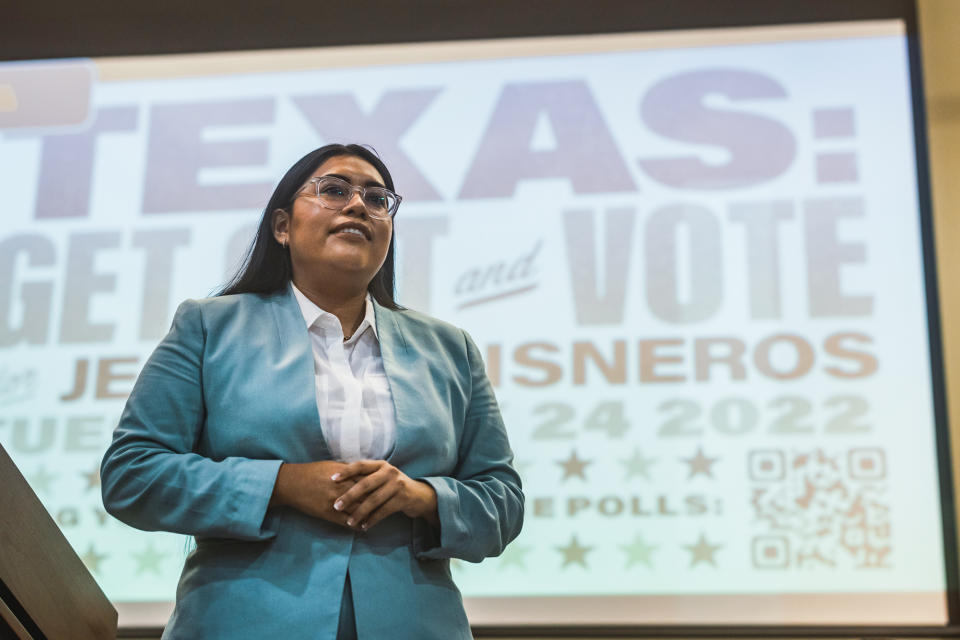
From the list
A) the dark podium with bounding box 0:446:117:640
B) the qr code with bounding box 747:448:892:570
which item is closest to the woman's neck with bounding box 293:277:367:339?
the dark podium with bounding box 0:446:117:640

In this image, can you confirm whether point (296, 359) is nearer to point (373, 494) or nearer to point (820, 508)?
point (373, 494)

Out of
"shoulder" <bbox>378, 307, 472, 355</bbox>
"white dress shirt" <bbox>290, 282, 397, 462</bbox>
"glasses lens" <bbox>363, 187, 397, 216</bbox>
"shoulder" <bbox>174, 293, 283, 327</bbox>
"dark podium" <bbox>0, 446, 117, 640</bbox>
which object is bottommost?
"dark podium" <bbox>0, 446, 117, 640</bbox>

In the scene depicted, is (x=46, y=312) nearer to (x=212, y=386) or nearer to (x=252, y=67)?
(x=252, y=67)

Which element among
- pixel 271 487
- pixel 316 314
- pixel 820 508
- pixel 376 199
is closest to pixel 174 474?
pixel 271 487

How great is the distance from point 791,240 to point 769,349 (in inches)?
15.2

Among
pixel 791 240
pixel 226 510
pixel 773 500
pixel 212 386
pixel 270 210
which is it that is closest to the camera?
pixel 226 510

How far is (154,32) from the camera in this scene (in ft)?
12.3

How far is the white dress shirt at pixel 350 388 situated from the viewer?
1.39 metres

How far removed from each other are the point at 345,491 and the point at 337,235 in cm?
43

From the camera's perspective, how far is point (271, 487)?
4.17ft

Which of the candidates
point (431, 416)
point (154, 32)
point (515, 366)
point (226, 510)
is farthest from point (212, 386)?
point (154, 32)

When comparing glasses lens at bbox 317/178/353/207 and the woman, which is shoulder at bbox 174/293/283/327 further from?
glasses lens at bbox 317/178/353/207

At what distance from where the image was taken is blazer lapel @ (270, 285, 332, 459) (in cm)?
136

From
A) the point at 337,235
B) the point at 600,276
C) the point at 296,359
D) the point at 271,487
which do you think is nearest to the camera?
the point at 271,487
